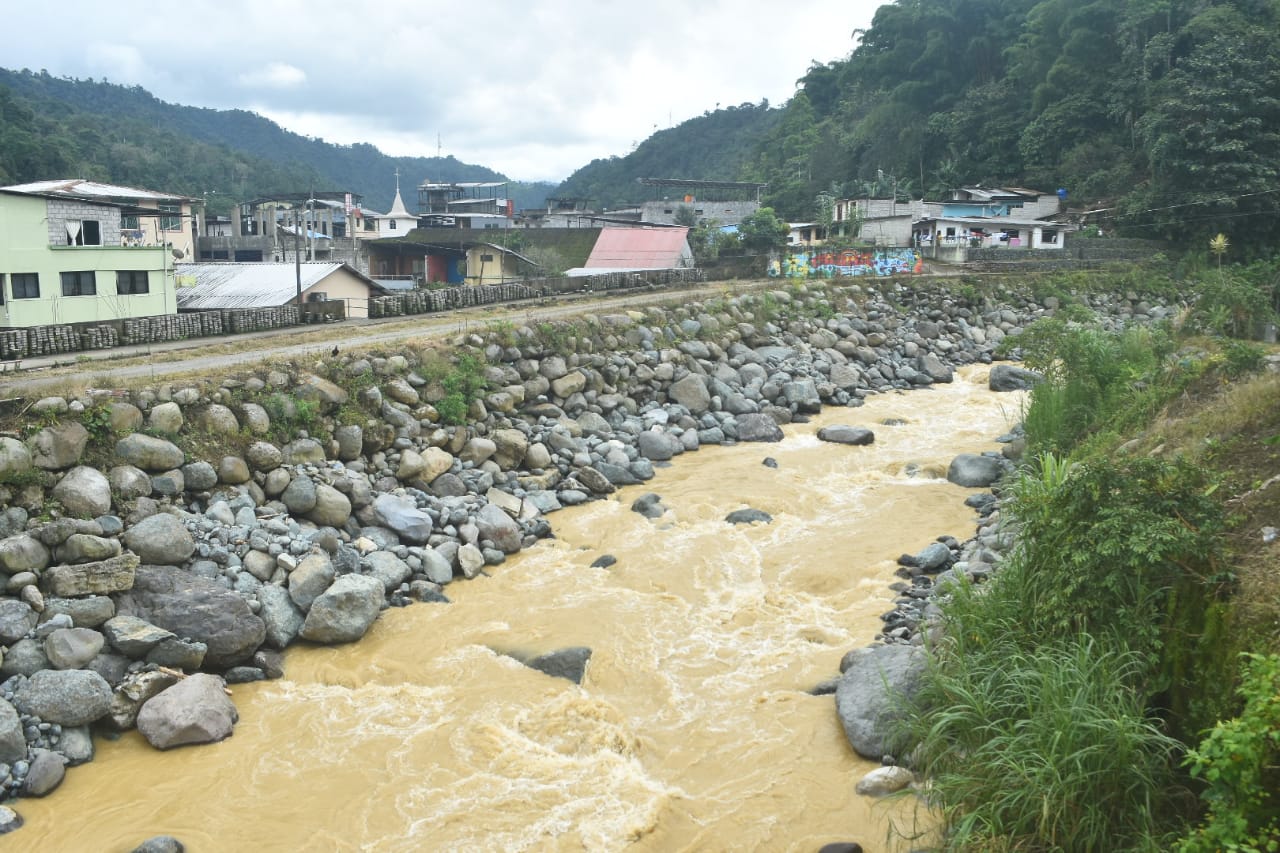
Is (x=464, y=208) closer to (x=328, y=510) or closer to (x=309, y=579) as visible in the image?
(x=328, y=510)

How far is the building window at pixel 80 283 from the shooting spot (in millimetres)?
27297

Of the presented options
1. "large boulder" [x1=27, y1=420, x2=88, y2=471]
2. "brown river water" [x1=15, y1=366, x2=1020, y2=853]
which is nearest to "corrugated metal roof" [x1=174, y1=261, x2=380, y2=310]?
"large boulder" [x1=27, y1=420, x2=88, y2=471]

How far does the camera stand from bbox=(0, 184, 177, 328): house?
26016 mm

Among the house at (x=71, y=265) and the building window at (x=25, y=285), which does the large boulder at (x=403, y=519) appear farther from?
the building window at (x=25, y=285)

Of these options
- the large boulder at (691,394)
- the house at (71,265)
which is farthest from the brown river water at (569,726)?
the house at (71,265)

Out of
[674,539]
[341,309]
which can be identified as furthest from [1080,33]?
[674,539]

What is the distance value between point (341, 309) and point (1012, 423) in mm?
18774

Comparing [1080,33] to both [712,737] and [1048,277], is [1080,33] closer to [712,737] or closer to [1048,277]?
[1048,277]

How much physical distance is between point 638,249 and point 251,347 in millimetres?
28161

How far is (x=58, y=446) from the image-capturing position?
13203 millimetres

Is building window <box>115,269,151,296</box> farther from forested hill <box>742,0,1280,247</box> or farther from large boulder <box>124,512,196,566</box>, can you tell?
forested hill <box>742,0,1280,247</box>

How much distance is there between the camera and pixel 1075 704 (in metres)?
7.18

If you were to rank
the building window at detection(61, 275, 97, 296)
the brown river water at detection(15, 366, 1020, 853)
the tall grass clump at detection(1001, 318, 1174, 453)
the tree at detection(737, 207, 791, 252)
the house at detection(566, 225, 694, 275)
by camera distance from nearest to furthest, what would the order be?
the brown river water at detection(15, 366, 1020, 853) < the tall grass clump at detection(1001, 318, 1174, 453) < the building window at detection(61, 275, 97, 296) < the house at detection(566, 225, 694, 275) < the tree at detection(737, 207, 791, 252)

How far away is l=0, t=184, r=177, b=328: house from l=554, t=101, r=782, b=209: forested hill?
78.8m
